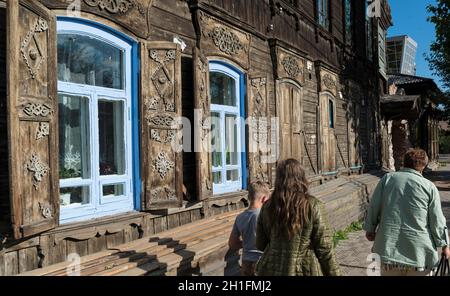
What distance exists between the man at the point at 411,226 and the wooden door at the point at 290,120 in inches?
164

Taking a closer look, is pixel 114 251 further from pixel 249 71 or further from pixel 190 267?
pixel 249 71

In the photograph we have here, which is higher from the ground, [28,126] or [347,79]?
[347,79]

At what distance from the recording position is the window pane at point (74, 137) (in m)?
3.81

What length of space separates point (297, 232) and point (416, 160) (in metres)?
1.57

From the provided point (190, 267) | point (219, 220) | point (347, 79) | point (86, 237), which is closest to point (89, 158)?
point (86, 237)

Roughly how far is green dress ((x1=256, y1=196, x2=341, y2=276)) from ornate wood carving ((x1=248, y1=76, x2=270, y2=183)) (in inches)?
152

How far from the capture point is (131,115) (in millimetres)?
4422

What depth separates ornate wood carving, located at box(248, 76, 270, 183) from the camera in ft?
21.5

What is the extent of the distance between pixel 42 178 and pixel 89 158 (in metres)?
0.79

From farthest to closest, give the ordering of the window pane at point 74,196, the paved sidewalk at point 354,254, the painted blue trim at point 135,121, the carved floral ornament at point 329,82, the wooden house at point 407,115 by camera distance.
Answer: the wooden house at point 407,115 < the carved floral ornament at point 329,82 < the paved sidewalk at point 354,254 < the painted blue trim at point 135,121 < the window pane at point 74,196

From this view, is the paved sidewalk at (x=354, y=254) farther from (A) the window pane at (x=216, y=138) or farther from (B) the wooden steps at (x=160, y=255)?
(A) the window pane at (x=216, y=138)

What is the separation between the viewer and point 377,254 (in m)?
3.66

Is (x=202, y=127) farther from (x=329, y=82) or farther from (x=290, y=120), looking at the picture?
(x=329, y=82)

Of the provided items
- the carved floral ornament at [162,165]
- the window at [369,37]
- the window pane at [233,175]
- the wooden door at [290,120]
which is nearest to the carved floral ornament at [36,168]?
the carved floral ornament at [162,165]
